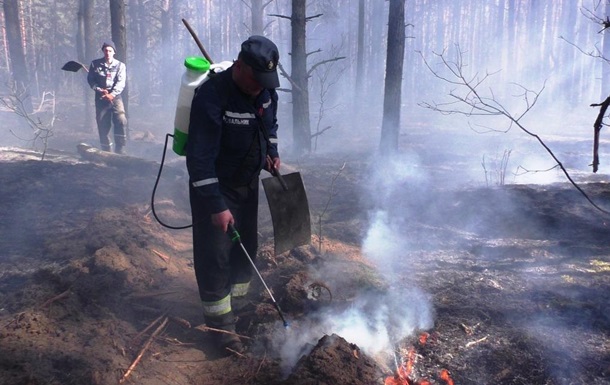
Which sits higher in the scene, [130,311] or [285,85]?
[285,85]

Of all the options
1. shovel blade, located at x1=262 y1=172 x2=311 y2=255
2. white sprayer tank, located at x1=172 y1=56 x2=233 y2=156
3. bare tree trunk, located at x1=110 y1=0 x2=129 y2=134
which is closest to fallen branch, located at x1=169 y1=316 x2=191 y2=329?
shovel blade, located at x1=262 y1=172 x2=311 y2=255

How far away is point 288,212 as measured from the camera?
13.5ft

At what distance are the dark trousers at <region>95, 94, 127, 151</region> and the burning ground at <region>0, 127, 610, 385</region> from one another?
9.01ft

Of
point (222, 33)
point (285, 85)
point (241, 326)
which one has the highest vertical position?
point (222, 33)

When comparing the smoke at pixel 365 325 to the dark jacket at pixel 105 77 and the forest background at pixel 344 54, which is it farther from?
the forest background at pixel 344 54

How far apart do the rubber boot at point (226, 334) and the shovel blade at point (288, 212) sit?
0.72 m

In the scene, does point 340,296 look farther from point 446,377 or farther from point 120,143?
point 120,143

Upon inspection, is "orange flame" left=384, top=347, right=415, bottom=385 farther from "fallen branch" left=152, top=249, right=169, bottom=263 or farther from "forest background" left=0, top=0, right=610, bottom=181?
"forest background" left=0, top=0, right=610, bottom=181

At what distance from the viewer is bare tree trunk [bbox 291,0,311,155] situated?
1145 centimetres

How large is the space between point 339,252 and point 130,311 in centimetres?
270

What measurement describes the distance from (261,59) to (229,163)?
89 cm

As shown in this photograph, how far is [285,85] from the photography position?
31.4m

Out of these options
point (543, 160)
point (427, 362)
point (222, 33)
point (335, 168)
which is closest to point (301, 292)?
point (427, 362)

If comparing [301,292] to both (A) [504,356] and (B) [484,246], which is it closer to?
(A) [504,356]
